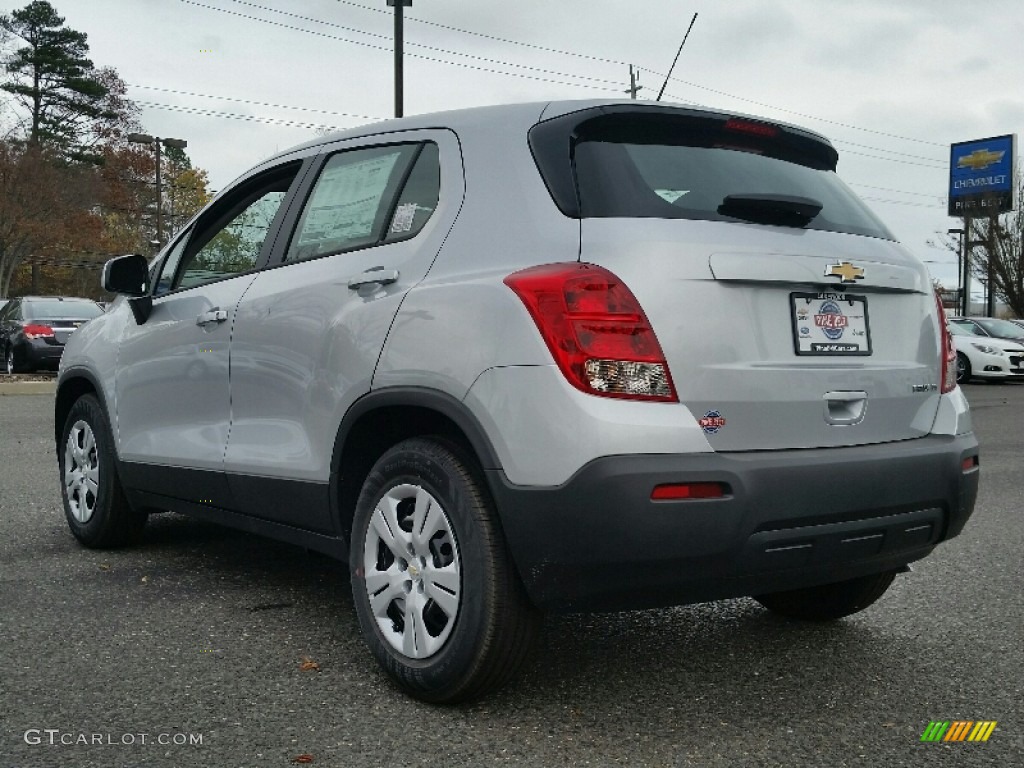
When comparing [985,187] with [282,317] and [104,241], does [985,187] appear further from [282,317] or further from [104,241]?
[282,317]

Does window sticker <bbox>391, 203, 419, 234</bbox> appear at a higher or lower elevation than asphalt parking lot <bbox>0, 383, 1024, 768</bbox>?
higher

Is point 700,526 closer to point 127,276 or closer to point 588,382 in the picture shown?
point 588,382

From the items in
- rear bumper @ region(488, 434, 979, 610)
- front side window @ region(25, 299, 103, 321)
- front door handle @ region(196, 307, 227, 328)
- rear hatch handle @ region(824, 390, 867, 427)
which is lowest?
front side window @ region(25, 299, 103, 321)

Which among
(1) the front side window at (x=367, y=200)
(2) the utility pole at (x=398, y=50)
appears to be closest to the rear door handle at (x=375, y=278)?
(1) the front side window at (x=367, y=200)

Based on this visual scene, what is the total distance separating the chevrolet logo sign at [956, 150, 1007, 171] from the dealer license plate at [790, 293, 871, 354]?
216 feet

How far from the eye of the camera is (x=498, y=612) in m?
3.21

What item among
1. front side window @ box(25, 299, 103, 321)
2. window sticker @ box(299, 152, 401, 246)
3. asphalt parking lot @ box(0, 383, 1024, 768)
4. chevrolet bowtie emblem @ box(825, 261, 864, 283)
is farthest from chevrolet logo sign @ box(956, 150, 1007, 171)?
chevrolet bowtie emblem @ box(825, 261, 864, 283)

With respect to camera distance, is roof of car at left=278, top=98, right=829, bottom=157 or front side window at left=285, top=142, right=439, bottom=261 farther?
front side window at left=285, top=142, right=439, bottom=261

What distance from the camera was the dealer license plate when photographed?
3357 millimetres

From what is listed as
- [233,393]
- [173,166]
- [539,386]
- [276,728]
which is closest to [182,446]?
[233,393]

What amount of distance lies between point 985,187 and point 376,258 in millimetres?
65229

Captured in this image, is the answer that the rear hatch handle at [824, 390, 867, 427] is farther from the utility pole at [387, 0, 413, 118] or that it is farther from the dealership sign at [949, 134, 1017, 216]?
the dealership sign at [949, 134, 1017, 216]

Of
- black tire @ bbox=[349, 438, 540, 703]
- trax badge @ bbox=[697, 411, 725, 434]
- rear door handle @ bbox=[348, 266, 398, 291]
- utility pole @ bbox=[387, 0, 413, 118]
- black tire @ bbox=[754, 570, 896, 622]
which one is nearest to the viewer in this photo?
trax badge @ bbox=[697, 411, 725, 434]

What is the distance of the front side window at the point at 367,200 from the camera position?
383cm
